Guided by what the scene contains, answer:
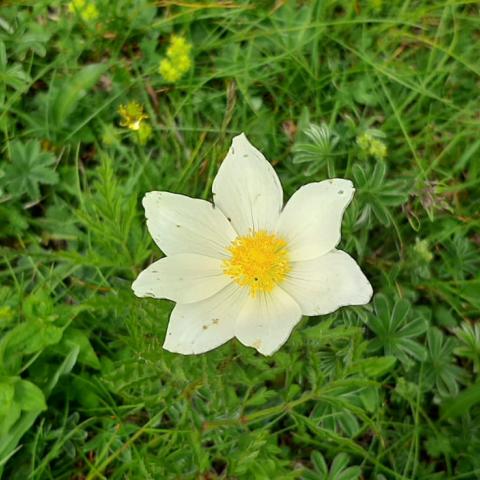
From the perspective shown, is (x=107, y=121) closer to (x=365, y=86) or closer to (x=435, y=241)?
(x=365, y=86)

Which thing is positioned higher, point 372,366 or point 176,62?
point 176,62

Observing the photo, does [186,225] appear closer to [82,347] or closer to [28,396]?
[82,347]

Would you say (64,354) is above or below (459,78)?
below

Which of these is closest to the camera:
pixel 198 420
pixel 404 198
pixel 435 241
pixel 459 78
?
pixel 198 420

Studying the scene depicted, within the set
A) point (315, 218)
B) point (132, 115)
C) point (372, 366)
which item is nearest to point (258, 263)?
point (315, 218)

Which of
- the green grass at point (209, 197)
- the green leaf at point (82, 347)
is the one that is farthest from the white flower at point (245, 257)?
the green leaf at point (82, 347)

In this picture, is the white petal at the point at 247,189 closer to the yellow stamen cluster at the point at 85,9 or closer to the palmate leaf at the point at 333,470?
the palmate leaf at the point at 333,470

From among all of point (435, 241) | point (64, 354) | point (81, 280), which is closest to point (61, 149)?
point (81, 280)
